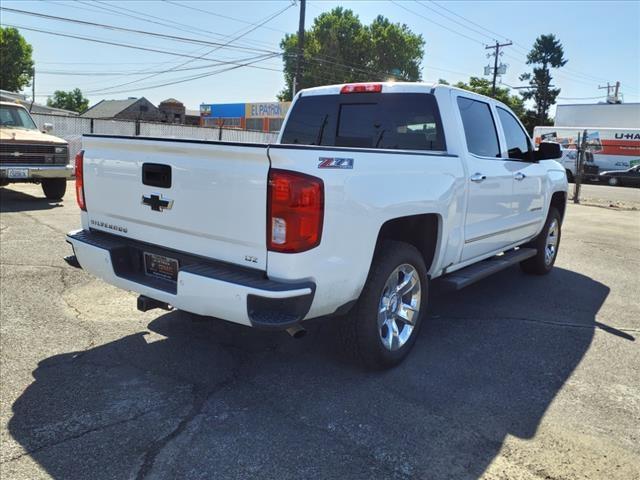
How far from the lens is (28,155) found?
A: 10844 mm

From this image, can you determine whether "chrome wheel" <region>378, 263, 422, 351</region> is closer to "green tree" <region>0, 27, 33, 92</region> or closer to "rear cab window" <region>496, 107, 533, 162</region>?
"rear cab window" <region>496, 107, 533, 162</region>

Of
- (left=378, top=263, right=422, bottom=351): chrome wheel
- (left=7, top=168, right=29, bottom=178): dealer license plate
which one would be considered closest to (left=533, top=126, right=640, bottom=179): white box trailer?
(left=7, top=168, right=29, bottom=178): dealer license plate

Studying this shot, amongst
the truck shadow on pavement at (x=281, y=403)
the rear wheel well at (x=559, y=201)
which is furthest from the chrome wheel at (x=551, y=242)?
the truck shadow on pavement at (x=281, y=403)

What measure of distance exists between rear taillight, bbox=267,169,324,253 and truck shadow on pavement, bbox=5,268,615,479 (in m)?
1.01

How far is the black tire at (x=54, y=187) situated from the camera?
11383mm

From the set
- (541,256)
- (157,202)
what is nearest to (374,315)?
(157,202)

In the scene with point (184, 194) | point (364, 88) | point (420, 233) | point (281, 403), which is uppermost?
point (364, 88)

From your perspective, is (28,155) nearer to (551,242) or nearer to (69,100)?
(551,242)

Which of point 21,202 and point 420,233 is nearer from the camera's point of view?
point 420,233

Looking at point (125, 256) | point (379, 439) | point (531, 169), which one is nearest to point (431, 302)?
point (531, 169)

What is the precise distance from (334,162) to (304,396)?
4.76 feet

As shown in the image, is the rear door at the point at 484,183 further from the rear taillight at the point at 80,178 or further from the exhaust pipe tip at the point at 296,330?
the rear taillight at the point at 80,178

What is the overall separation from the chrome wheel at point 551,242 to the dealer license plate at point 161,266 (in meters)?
4.86

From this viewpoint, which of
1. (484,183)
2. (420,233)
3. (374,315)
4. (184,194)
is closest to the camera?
(184,194)
